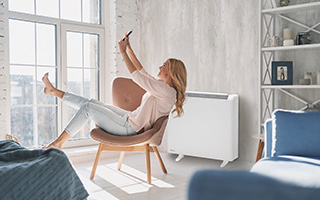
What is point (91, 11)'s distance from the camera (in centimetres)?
462

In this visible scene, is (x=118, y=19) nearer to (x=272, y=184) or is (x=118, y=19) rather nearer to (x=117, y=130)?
(x=117, y=130)

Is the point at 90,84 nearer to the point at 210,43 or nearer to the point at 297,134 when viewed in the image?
the point at 210,43

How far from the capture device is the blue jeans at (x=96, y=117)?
2967 mm

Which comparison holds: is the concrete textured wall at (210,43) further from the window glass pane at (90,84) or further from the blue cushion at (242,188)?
the blue cushion at (242,188)

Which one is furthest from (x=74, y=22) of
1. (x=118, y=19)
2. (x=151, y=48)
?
(x=151, y=48)

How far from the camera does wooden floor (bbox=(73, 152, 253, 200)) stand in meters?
2.82

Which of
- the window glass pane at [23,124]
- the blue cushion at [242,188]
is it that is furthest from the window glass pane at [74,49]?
the blue cushion at [242,188]

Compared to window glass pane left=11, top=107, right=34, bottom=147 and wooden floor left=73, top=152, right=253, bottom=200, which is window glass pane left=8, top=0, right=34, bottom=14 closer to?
window glass pane left=11, top=107, right=34, bottom=147

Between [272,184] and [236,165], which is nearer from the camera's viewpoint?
[272,184]

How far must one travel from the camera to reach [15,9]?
3887mm

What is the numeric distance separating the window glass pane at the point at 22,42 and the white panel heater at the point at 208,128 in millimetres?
1865

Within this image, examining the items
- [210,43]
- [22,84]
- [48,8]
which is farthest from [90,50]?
[210,43]

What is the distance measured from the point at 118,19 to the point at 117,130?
2.03m

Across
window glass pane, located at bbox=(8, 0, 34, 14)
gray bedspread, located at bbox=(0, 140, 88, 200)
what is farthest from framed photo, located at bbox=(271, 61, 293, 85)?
window glass pane, located at bbox=(8, 0, 34, 14)
